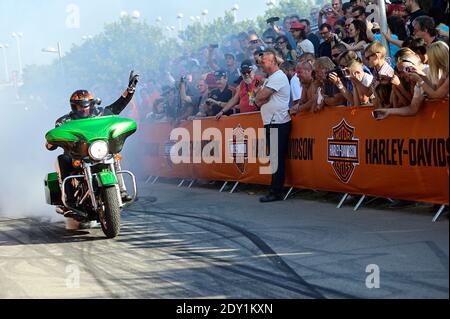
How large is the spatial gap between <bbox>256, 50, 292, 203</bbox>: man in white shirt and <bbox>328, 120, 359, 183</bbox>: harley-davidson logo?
109 cm

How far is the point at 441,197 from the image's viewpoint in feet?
26.1

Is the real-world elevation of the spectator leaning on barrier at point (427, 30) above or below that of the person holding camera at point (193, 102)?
above

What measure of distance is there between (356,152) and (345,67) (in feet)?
3.60

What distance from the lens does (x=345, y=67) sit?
32.0 ft

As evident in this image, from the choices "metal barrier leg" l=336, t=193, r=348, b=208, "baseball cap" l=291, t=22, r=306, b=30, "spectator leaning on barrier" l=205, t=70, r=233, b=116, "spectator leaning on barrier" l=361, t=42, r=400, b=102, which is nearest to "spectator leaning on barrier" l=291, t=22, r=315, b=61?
"baseball cap" l=291, t=22, r=306, b=30

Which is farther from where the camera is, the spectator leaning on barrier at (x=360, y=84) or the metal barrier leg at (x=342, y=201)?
the metal barrier leg at (x=342, y=201)

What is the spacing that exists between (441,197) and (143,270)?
3235mm

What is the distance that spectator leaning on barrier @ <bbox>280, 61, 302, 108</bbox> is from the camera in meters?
12.0

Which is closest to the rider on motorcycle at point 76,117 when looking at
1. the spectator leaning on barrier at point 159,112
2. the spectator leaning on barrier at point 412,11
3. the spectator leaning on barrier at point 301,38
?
the spectator leaning on barrier at point 412,11

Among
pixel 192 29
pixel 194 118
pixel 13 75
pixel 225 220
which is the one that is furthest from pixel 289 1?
pixel 225 220

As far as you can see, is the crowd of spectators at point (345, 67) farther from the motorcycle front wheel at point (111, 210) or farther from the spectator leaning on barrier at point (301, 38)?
the motorcycle front wheel at point (111, 210)

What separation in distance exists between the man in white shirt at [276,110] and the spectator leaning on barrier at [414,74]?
2.82 m

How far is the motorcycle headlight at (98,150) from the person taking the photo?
28.7ft

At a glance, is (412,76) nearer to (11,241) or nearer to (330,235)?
(330,235)
